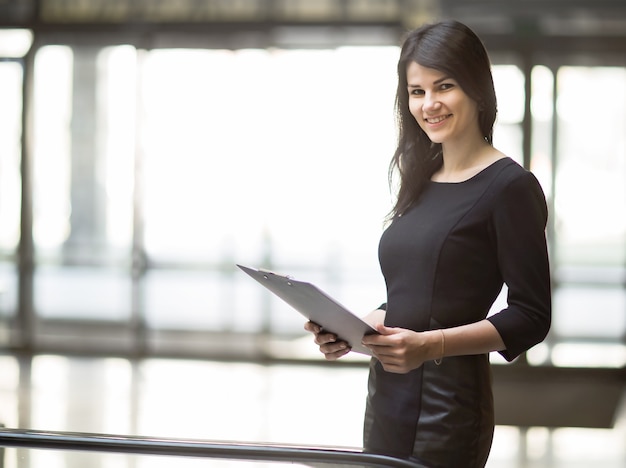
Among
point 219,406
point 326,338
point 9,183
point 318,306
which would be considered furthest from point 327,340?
point 9,183

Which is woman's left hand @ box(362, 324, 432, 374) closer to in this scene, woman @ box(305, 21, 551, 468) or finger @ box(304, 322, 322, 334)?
woman @ box(305, 21, 551, 468)

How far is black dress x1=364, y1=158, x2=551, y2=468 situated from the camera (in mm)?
1474

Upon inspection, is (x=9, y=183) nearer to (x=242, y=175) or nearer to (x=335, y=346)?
(x=242, y=175)

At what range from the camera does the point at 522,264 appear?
4.81 ft

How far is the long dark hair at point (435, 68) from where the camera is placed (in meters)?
1.55

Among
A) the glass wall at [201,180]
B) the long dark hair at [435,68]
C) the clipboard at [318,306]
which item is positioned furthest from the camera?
the glass wall at [201,180]

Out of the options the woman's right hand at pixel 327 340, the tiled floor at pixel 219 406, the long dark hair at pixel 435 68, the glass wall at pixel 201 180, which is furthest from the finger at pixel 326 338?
the glass wall at pixel 201 180

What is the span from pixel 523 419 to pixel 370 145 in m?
2.94

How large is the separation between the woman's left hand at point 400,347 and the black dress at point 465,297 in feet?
0.32

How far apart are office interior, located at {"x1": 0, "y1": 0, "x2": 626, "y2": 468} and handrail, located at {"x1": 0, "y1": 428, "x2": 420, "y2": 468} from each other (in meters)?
5.05

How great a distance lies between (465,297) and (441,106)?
0.35 metres

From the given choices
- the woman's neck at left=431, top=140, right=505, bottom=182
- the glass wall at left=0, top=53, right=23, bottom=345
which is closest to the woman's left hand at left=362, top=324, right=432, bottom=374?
the woman's neck at left=431, top=140, right=505, bottom=182

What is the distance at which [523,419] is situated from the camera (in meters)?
5.53

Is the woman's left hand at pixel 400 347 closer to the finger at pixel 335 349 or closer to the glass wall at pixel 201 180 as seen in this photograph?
the finger at pixel 335 349
